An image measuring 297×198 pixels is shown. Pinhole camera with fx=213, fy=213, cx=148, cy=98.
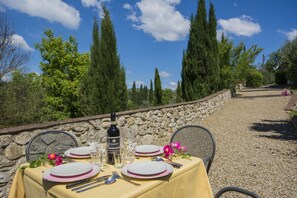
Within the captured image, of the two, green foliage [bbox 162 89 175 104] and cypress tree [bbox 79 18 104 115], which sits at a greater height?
cypress tree [bbox 79 18 104 115]

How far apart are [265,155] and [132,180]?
150 inches

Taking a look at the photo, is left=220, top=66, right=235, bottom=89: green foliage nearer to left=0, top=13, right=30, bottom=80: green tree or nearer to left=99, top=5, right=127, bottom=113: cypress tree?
left=99, top=5, right=127, bottom=113: cypress tree

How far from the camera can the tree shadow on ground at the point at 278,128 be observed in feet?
18.3

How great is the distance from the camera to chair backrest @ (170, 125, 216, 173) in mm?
2201

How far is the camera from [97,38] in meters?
7.36

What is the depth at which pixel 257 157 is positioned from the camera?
13.5ft

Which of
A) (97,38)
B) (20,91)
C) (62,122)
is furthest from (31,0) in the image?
(62,122)

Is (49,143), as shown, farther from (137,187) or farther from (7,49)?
(7,49)

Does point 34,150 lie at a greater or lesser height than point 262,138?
greater

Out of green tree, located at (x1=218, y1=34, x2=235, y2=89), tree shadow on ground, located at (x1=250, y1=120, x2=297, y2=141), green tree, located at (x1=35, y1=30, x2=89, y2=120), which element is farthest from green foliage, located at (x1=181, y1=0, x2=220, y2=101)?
green tree, located at (x1=35, y1=30, x2=89, y2=120)

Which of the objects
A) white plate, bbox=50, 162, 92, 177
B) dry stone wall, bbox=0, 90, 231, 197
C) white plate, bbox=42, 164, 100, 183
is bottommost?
dry stone wall, bbox=0, 90, 231, 197

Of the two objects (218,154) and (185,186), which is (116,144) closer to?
(185,186)

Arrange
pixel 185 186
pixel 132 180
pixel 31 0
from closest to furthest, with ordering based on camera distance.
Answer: pixel 132 180 → pixel 185 186 → pixel 31 0

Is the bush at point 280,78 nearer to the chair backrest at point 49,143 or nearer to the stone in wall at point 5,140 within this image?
the chair backrest at point 49,143
